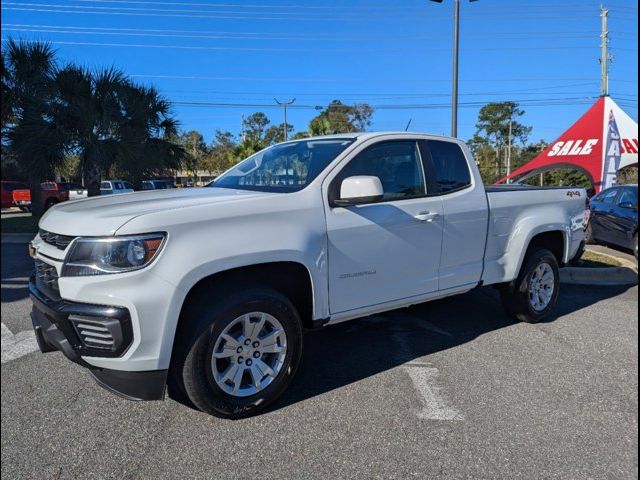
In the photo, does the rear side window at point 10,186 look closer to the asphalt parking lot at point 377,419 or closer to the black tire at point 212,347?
the asphalt parking lot at point 377,419

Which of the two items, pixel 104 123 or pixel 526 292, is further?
pixel 104 123

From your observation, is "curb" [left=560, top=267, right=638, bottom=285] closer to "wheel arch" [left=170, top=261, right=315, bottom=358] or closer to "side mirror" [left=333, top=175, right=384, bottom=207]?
"side mirror" [left=333, top=175, right=384, bottom=207]

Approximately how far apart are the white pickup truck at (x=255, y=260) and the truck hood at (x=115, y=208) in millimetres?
14

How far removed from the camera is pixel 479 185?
4.58 meters

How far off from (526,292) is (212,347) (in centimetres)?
339

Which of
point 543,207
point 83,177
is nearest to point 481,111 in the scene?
point 83,177

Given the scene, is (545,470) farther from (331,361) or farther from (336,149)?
(336,149)

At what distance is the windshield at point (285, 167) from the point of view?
3.71 meters

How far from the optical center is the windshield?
371cm

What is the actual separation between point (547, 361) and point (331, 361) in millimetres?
1824

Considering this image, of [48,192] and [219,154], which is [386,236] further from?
[219,154]

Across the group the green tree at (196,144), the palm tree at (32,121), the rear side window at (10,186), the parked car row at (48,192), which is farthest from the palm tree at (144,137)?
the green tree at (196,144)

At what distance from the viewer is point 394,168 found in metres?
4.11

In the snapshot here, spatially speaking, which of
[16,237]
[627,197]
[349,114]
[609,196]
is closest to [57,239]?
[627,197]
